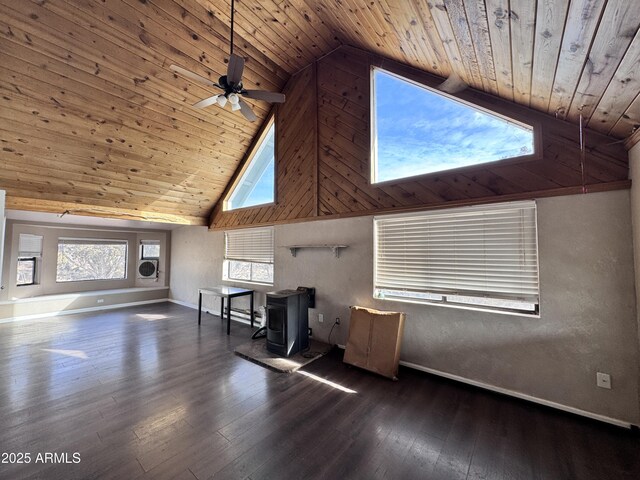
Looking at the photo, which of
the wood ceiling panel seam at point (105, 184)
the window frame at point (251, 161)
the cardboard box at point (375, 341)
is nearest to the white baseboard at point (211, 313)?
the window frame at point (251, 161)

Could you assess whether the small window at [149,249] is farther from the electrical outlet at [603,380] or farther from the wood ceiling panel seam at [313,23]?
the electrical outlet at [603,380]

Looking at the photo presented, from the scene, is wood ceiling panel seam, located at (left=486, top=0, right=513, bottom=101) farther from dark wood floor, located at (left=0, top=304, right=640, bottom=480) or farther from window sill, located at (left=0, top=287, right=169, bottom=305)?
window sill, located at (left=0, top=287, right=169, bottom=305)

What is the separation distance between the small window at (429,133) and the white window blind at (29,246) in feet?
26.6

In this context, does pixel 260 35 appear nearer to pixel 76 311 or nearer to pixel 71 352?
pixel 71 352

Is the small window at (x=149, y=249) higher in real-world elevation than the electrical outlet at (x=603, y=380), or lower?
higher

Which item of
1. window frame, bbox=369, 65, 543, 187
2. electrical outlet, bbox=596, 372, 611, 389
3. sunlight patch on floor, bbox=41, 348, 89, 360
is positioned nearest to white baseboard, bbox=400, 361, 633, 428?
electrical outlet, bbox=596, 372, 611, 389

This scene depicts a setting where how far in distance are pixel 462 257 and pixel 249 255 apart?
164 inches

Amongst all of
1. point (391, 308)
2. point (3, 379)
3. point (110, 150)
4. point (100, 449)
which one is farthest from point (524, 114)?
point (3, 379)

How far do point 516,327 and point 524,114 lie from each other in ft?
7.49

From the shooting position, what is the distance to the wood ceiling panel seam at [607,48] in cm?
132

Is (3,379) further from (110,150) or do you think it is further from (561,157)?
(561,157)

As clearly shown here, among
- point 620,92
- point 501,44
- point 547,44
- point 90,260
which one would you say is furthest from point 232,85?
point 90,260

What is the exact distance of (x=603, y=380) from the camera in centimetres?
231

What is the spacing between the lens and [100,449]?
1979 millimetres
